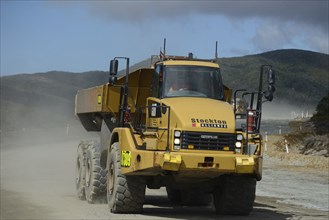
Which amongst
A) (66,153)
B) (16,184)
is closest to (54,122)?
(66,153)

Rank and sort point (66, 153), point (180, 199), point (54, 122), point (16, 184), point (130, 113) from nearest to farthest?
point (130, 113), point (180, 199), point (16, 184), point (66, 153), point (54, 122)

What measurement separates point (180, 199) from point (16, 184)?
21.6 ft

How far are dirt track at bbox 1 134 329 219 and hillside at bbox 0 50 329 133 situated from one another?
13.2ft

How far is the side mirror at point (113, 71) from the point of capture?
13.6 metres

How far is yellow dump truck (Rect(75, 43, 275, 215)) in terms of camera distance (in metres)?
12.6

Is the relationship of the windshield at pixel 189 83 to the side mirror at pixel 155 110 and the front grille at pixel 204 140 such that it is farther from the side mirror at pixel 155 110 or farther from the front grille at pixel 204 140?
the front grille at pixel 204 140

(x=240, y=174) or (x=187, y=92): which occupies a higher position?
(x=187, y=92)

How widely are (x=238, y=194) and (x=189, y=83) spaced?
2.56m

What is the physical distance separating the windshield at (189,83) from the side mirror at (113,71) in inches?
41.5

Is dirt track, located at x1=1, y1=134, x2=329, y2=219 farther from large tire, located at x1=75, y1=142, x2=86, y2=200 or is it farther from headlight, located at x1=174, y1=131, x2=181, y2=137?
headlight, located at x1=174, y1=131, x2=181, y2=137

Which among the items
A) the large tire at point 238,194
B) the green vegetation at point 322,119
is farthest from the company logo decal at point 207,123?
the green vegetation at point 322,119

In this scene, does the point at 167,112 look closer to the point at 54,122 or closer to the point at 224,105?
the point at 224,105

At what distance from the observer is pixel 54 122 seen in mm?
57531

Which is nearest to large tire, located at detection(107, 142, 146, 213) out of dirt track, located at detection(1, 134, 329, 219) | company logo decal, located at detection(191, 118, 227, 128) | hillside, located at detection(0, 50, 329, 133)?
dirt track, located at detection(1, 134, 329, 219)
